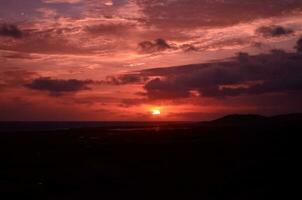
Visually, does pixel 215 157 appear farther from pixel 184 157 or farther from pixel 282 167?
pixel 282 167

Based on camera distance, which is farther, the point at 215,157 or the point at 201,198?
the point at 215,157

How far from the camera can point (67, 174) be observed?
3603 cm

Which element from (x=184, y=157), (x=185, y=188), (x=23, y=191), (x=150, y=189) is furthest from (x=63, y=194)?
(x=184, y=157)

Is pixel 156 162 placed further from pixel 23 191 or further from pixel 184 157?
pixel 23 191

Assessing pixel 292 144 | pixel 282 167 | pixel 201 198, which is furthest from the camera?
pixel 292 144

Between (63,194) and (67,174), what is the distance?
27.0 ft

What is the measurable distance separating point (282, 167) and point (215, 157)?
31.1 ft

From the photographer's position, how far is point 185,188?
28.1 m

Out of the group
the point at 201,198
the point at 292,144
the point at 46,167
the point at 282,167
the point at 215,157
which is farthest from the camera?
the point at 292,144

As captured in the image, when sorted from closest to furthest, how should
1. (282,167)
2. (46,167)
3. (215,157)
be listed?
(282,167) < (46,167) < (215,157)

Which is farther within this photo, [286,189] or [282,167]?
[282,167]

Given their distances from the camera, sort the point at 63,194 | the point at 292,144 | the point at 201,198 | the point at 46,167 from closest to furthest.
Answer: the point at 201,198
the point at 63,194
the point at 46,167
the point at 292,144

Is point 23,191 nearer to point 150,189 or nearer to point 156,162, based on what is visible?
point 150,189

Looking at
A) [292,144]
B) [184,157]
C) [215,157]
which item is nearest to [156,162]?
[184,157]
